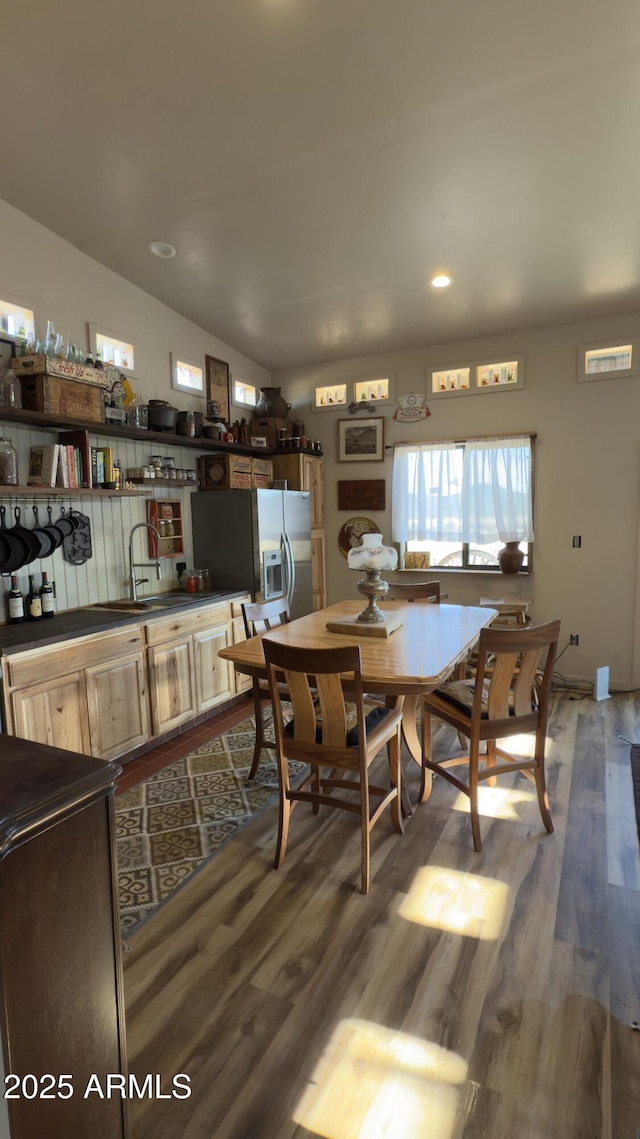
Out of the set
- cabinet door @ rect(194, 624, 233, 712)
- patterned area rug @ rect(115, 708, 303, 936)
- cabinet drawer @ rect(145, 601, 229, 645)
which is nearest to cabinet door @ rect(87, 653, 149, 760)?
cabinet drawer @ rect(145, 601, 229, 645)

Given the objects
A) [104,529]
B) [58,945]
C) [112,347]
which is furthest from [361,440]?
[58,945]

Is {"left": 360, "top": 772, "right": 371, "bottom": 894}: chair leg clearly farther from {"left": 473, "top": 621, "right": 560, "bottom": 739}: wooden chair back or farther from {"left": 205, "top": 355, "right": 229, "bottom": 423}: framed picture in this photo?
{"left": 205, "top": 355, "right": 229, "bottom": 423}: framed picture

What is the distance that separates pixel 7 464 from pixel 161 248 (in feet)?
5.67

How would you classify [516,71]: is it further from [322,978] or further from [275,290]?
[322,978]

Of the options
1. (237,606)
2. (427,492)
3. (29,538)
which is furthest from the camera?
(427,492)

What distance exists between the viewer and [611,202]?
3047 millimetres

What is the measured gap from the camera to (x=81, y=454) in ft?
10.8

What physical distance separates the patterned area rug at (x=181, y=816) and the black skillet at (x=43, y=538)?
145 centimetres

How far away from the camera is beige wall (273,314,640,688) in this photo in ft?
14.4

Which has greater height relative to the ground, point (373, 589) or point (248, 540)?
point (248, 540)

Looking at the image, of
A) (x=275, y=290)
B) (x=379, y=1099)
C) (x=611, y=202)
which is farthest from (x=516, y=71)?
(x=379, y=1099)

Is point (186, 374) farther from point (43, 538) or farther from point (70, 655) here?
point (70, 655)

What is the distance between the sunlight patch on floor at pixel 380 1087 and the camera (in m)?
1.33

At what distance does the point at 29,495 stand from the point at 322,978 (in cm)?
285
